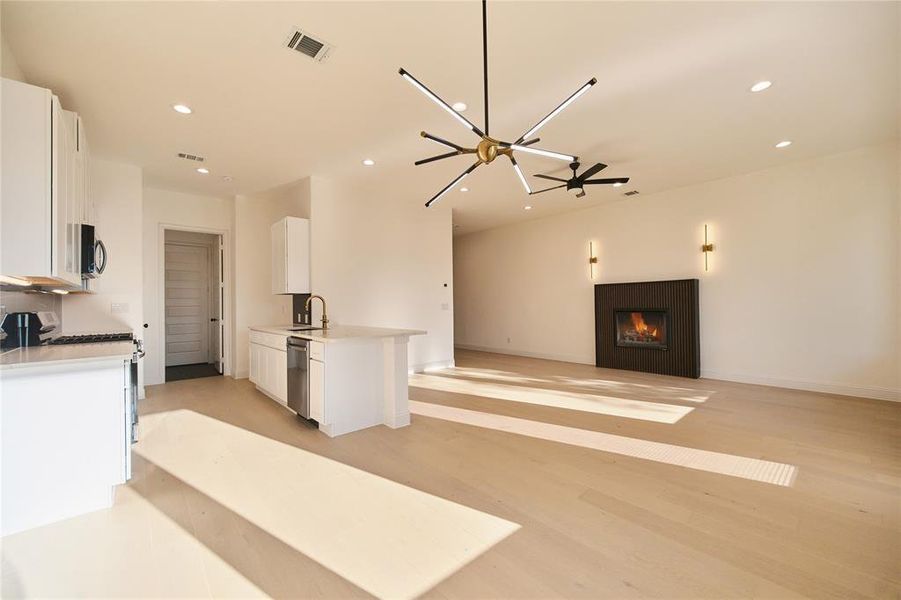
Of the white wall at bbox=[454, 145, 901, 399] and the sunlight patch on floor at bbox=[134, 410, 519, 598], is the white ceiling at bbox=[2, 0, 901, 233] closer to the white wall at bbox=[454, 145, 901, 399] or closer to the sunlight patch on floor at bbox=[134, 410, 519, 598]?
the white wall at bbox=[454, 145, 901, 399]

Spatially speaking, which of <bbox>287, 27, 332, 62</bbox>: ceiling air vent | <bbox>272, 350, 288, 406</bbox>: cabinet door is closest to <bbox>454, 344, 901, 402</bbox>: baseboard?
<bbox>272, 350, 288, 406</bbox>: cabinet door

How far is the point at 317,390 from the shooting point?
3373 mm

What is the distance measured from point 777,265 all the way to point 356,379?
18.7 ft

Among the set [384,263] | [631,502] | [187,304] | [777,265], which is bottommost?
[631,502]

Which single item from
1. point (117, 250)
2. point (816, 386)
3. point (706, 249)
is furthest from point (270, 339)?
point (816, 386)

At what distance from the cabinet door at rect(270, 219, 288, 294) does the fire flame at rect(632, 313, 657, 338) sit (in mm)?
5606

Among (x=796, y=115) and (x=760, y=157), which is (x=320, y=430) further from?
(x=760, y=157)

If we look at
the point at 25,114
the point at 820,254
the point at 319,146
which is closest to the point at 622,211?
the point at 820,254

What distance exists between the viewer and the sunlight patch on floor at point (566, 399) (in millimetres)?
3943

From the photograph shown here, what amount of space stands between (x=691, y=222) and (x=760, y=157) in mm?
1297

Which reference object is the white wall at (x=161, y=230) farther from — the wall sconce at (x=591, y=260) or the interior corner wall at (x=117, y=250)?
the wall sconce at (x=591, y=260)

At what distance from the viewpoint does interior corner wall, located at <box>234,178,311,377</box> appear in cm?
590

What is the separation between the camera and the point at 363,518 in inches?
81.6

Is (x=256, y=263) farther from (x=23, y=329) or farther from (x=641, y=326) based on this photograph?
(x=641, y=326)
